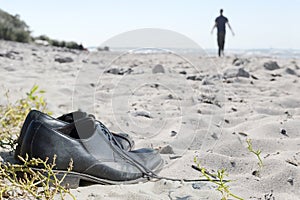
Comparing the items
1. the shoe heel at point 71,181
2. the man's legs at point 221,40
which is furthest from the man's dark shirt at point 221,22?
the shoe heel at point 71,181

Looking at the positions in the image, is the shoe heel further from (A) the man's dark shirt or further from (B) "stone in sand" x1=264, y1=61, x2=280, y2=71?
(A) the man's dark shirt

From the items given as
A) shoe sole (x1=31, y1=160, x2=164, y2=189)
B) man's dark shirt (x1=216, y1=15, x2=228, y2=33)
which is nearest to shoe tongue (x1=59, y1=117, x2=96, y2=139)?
shoe sole (x1=31, y1=160, x2=164, y2=189)

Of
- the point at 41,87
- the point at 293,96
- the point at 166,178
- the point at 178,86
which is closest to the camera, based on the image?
the point at 166,178

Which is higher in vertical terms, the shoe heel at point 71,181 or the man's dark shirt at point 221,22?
the man's dark shirt at point 221,22

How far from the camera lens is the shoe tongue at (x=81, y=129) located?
5.74ft

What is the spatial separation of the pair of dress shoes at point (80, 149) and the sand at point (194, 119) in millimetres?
59

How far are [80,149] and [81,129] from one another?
0.09 m

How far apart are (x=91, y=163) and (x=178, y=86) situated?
3.01 meters

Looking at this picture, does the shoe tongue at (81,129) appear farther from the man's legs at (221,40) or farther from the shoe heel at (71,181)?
the man's legs at (221,40)

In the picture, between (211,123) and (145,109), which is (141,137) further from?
(145,109)

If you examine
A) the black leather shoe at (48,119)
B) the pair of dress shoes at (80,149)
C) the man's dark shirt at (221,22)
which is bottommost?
the pair of dress shoes at (80,149)

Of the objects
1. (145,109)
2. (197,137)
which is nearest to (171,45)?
(197,137)

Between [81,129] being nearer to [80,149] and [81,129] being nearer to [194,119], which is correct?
[80,149]

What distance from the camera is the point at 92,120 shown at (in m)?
1.77
